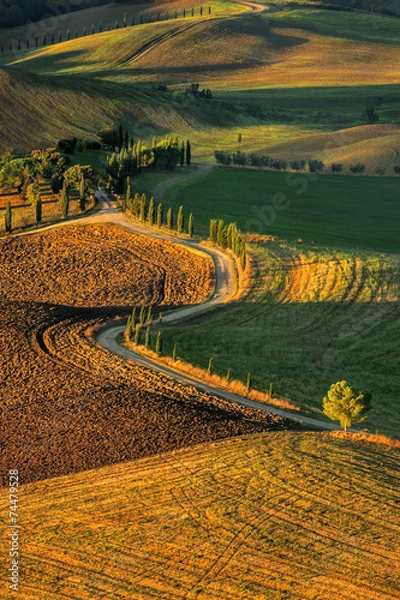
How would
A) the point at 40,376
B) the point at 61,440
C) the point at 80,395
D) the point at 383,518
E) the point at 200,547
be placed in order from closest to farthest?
the point at 200,547 < the point at 383,518 < the point at 61,440 < the point at 80,395 < the point at 40,376

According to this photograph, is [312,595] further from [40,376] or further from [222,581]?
[40,376]

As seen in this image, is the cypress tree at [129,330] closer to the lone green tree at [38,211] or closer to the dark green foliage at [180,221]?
the dark green foliage at [180,221]

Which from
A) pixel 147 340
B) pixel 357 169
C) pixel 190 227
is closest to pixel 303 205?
pixel 190 227

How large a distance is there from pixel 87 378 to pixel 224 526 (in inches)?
881

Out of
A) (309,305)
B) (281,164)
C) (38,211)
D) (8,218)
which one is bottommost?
(309,305)

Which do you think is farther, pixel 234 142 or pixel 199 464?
pixel 234 142

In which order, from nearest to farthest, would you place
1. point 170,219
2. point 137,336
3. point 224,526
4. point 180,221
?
point 224,526 < point 137,336 < point 180,221 < point 170,219

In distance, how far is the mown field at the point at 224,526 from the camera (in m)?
38.9

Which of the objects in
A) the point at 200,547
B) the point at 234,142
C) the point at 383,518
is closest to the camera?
the point at 200,547

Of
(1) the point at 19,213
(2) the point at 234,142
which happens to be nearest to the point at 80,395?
(1) the point at 19,213

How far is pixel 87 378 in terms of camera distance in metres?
63.7

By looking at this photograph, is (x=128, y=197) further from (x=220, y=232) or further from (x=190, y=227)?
(x=220, y=232)

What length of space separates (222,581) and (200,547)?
9.39ft

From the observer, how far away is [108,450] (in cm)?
5250
